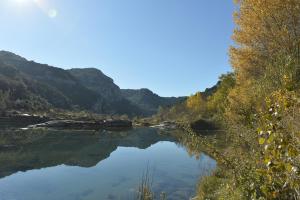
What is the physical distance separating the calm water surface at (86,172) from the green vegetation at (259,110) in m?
4.28

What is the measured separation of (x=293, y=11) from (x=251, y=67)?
6003mm

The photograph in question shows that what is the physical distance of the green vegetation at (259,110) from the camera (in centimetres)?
434

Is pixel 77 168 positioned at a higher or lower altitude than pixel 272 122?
lower

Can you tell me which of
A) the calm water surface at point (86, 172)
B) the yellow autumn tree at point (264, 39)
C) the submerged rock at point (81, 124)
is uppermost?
the yellow autumn tree at point (264, 39)

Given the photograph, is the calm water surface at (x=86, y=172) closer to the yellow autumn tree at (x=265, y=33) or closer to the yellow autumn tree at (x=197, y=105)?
the yellow autumn tree at (x=265, y=33)

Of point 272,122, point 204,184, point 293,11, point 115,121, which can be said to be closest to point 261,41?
point 293,11

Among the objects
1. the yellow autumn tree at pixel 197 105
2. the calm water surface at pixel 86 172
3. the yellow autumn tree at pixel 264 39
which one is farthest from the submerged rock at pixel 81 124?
the yellow autumn tree at pixel 264 39

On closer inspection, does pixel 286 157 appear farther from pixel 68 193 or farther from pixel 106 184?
pixel 106 184

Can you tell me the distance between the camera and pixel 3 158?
3056cm

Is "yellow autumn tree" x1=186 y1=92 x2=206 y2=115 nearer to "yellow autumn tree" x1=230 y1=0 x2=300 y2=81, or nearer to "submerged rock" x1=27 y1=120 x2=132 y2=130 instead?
"submerged rock" x1=27 y1=120 x2=132 y2=130

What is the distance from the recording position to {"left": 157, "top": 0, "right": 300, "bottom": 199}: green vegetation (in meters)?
4.34

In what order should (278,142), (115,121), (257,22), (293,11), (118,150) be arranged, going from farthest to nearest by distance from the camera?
(115,121) < (118,150) < (257,22) < (293,11) < (278,142)

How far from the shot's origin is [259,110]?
752 cm

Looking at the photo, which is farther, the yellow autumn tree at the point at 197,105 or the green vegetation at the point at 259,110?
the yellow autumn tree at the point at 197,105
